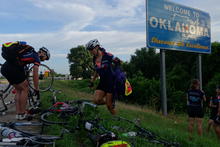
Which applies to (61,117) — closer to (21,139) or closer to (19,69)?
(19,69)

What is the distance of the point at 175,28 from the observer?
37.6ft

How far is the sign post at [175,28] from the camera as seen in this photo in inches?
409

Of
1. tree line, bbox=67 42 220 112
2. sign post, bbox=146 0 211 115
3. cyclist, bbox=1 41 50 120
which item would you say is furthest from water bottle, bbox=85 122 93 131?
tree line, bbox=67 42 220 112

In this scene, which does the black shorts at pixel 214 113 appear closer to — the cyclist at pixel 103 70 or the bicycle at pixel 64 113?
the cyclist at pixel 103 70

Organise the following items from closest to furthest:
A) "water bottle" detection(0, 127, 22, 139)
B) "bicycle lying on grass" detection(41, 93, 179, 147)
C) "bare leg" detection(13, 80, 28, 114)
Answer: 1. "water bottle" detection(0, 127, 22, 139)
2. "bicycle lying on grass" detection(41, 93, 179, 147)
3. "bare leg" detection(13, 80, 28, 114)

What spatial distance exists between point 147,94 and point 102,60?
2277 cm

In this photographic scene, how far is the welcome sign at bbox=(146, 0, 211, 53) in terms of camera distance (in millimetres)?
10391

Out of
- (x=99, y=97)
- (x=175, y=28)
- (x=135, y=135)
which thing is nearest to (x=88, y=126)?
(x=135, y=135)

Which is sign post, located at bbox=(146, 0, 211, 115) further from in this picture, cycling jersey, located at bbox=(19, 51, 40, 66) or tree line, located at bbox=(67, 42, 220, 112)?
cycling jersey, located at bbox=(19, 51, 40, 66)

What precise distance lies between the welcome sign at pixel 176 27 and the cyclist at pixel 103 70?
532 centimetres

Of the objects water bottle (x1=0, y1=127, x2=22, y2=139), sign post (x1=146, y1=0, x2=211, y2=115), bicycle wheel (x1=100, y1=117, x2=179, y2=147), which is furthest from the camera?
sign post (x1=146, y1=0, x2=211, y2=115)

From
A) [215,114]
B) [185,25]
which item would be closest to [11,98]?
[215,114]

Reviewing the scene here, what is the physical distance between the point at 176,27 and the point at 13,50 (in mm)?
9209

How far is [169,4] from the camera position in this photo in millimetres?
11031
